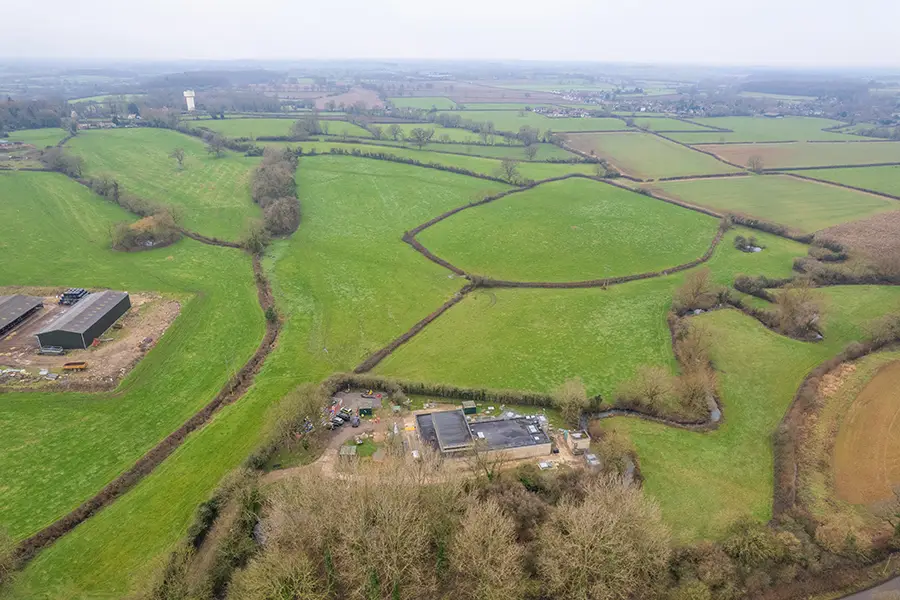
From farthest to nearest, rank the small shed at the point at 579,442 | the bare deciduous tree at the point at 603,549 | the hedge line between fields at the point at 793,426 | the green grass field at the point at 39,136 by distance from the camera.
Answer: the green grass field at the point at 39,136
the small shed at the point at 579,442
the hedge line between fields at the point at 793,426
the bare deciduous tree at the point at 603,549

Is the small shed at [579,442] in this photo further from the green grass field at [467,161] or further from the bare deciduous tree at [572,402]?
the green grass field at [467,161]

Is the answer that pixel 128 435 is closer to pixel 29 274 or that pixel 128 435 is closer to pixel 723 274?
pixel 29 274

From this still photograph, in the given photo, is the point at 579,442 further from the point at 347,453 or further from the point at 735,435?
the point at 347,453

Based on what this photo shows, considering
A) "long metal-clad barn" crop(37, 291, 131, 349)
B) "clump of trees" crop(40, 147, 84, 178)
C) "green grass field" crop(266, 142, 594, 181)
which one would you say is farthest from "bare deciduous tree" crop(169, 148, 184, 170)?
"long metal-clad barn" crop(37, 291, 131, 349)

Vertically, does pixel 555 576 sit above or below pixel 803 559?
above

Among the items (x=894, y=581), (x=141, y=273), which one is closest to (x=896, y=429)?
(x=894, y=581)

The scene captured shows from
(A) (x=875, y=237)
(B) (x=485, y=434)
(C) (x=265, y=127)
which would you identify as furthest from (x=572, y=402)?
(C) (x=265, y=127)

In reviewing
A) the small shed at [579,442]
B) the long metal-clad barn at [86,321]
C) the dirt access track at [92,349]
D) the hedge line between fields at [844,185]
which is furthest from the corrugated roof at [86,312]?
the hedge line between fields at [844,185]
